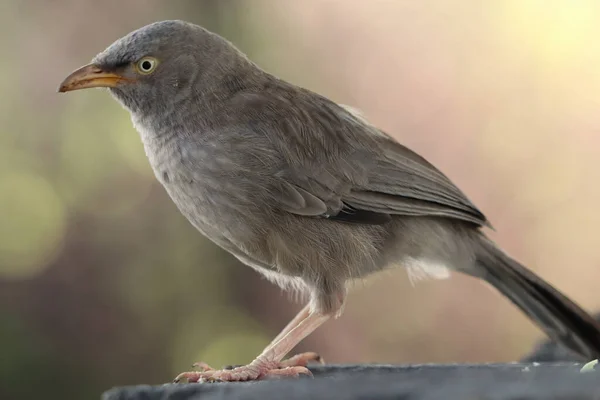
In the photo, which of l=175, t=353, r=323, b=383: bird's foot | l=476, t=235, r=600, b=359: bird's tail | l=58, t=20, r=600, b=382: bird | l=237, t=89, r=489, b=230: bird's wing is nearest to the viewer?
l=175, t=353, r=323, b=383: bird's foot

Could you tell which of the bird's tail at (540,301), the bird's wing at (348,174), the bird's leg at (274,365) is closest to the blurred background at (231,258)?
the bird's tail at (540,301)

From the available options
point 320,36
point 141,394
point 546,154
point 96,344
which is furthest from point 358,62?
point 141,394

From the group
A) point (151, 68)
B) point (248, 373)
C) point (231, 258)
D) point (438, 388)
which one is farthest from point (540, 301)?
point (231, 258)

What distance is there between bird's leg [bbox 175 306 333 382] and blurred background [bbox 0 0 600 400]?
3310 millimetres

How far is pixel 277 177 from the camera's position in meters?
3.50

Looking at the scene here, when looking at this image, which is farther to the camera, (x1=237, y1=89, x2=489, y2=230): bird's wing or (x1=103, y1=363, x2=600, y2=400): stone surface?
(x1=237, y1=89, x2=489, y2=230): bird's wing

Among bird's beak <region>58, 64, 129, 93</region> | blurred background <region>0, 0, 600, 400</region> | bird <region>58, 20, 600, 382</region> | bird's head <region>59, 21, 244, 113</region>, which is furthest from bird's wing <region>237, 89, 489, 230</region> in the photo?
blurred background <region>0, 0, 600, 400</region>

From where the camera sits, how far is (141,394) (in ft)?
8.14

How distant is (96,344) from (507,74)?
15.2ft

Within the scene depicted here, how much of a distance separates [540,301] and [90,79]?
2.70m

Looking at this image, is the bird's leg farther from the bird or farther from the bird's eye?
the bird's eye

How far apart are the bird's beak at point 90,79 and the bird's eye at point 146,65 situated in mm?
104

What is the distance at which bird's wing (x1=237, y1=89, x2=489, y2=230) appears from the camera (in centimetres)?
358

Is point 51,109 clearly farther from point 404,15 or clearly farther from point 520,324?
point 520,324
